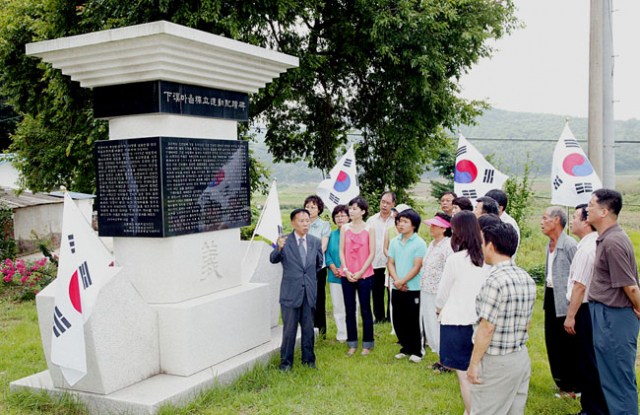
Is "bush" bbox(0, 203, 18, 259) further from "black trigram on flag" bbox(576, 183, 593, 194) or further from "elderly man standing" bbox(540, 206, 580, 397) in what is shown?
"black trigram on flag" bbox(576, 183, 593, 194)

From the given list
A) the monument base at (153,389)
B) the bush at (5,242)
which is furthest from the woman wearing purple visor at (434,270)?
the bush at (5,242)

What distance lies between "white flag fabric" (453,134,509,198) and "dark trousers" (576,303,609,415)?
9.37ft

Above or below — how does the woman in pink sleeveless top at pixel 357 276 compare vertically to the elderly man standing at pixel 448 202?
below

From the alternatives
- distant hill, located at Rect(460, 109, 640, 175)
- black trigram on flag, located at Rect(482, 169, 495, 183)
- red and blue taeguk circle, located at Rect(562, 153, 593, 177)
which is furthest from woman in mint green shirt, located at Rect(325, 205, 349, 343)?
distant hill, located at Rect(460, 109, 640, 175)

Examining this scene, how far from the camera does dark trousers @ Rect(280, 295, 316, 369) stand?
5.20m

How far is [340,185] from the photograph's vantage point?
7.61m

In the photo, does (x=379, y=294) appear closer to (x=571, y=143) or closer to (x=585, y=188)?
(x=585, y=188)

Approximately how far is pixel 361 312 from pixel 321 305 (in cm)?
70

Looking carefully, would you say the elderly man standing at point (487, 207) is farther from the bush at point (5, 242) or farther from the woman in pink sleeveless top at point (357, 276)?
the bush at point (5, 242)

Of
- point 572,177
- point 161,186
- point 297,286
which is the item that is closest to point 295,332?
point 297,286

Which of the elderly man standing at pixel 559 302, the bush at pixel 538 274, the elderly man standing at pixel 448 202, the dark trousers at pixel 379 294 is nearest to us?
the elderly man standing at pixel 559 302

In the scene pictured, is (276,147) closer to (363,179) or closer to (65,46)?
(363,179)

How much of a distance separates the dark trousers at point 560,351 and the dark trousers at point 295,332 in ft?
7.06

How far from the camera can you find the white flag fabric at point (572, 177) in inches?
224
